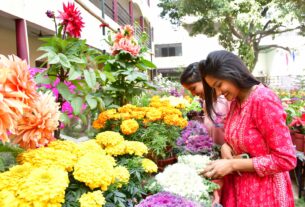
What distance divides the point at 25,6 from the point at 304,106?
461 cm

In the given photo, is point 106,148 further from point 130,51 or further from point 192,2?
point 192,2

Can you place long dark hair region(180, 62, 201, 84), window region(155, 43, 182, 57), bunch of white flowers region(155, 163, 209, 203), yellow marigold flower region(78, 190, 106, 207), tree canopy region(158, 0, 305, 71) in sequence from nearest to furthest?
yellow marigold flower region(78, 190, 106, 207) → bunch of white flowers region(155, 163, 209, 203) → long dark hair region(180, 62, 201, 84) → tree canopy region(158, 0, 305, 71) → window region(155, 43, 182, 57)

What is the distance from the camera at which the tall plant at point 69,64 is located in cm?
142

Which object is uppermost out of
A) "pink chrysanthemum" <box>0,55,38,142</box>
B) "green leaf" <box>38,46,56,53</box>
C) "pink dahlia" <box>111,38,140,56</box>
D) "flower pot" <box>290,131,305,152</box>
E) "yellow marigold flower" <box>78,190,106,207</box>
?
"pink dahlia" <box>111,38,140,56</box>

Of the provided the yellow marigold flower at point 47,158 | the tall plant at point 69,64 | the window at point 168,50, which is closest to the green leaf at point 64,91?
the tall plant at point 69,64

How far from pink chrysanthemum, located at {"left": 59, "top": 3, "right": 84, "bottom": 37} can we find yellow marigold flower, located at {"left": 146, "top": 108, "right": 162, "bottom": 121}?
0.58 metres

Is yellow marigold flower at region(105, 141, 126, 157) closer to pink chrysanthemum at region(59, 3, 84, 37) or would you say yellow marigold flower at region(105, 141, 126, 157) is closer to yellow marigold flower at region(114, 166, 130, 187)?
yellow marigold flower at region(114, 166, 130, 187)

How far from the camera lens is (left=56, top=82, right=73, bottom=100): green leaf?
144 cm

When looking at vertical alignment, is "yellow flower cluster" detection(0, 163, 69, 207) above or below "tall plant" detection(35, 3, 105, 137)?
below

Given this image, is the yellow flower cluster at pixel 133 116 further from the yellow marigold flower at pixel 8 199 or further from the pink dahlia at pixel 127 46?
the yellow marigold flower at pixel 8 199

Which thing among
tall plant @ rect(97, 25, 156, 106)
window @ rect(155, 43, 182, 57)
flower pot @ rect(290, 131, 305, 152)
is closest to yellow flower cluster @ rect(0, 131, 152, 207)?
tall plant @ rect(97, 25, 156, 106)

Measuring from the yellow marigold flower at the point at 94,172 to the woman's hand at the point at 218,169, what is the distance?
0.57 metres

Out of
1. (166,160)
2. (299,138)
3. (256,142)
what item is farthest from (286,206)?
(299,138)

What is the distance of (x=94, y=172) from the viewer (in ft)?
2.93
